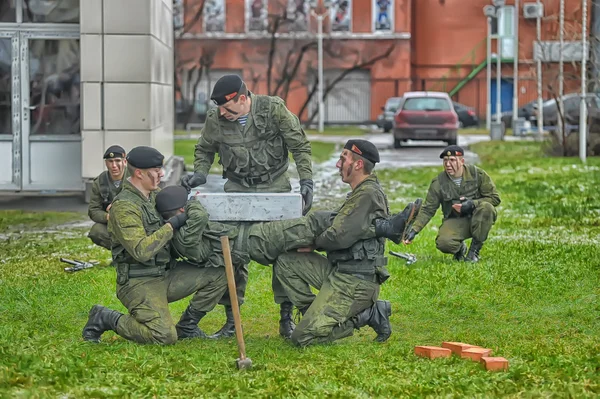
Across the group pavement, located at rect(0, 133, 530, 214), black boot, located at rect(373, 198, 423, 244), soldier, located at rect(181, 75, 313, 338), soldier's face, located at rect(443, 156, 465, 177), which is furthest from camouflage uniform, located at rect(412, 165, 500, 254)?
black boot, located at rect(373, 198, 423, 244)

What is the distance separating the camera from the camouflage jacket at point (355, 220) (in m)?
8.64

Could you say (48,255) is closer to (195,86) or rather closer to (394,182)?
(394,182)

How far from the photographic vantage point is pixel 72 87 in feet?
61.0

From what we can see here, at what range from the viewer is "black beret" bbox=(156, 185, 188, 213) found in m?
8.64

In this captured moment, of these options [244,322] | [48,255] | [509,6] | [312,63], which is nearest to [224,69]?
[312,63]

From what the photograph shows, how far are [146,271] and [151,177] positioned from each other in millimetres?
658

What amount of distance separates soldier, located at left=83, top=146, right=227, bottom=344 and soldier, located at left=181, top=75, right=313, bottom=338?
95 cm

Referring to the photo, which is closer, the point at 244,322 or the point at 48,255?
the point at 244,322

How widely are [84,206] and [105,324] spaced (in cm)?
964

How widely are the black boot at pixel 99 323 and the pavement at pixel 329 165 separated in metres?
3.47

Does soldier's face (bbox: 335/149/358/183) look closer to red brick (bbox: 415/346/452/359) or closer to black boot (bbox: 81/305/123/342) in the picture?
red brick (bbox: 415/346/452/359)

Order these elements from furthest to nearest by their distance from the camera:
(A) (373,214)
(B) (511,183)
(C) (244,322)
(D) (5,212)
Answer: (B) (511,183)
(D) (5,212)
(C) (244,322)
(A) (373,214)

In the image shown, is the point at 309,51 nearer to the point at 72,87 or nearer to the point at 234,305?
the point at 72,87

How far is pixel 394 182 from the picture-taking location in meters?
23.3
